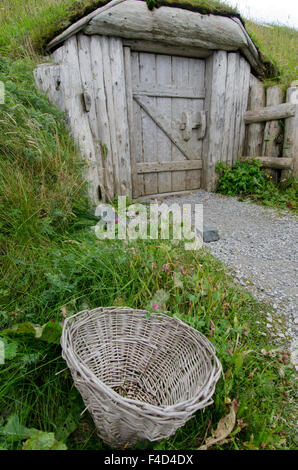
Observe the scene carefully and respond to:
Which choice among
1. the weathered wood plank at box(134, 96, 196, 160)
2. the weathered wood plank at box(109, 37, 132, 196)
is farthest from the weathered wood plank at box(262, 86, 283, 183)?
the weathered wood plank at box(109, 37, 132, 196)

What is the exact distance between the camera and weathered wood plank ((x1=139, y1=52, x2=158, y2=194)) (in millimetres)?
3797

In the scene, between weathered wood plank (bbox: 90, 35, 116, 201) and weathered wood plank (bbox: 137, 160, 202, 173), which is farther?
weathered wood plank (bbox: 137, 160, 202, 173)

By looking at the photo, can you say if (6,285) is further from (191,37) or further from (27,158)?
(191,37)

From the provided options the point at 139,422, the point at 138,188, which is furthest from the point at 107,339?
the point at 138,188

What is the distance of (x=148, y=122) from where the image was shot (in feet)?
13.4

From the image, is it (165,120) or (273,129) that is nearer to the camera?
(165,120)

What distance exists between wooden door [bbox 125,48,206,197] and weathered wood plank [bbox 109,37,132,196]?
14 centimetres

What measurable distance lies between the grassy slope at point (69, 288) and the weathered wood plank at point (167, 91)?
1598mm

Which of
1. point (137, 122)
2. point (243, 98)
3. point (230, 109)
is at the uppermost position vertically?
point (243, 98)

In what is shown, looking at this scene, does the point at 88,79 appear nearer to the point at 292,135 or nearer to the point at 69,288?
the point at 69,288

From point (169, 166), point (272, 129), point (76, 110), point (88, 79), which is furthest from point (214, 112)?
point (76, 110)

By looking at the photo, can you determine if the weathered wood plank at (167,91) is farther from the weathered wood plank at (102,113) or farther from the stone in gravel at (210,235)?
the stone in gravel at (210,235)

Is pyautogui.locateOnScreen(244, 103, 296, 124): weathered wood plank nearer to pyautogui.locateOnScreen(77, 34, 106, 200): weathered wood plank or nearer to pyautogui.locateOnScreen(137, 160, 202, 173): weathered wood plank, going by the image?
pyautogui.locateOnScreen(137, 160, 202, 173): weathered wood plank

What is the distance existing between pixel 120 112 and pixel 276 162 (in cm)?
255
